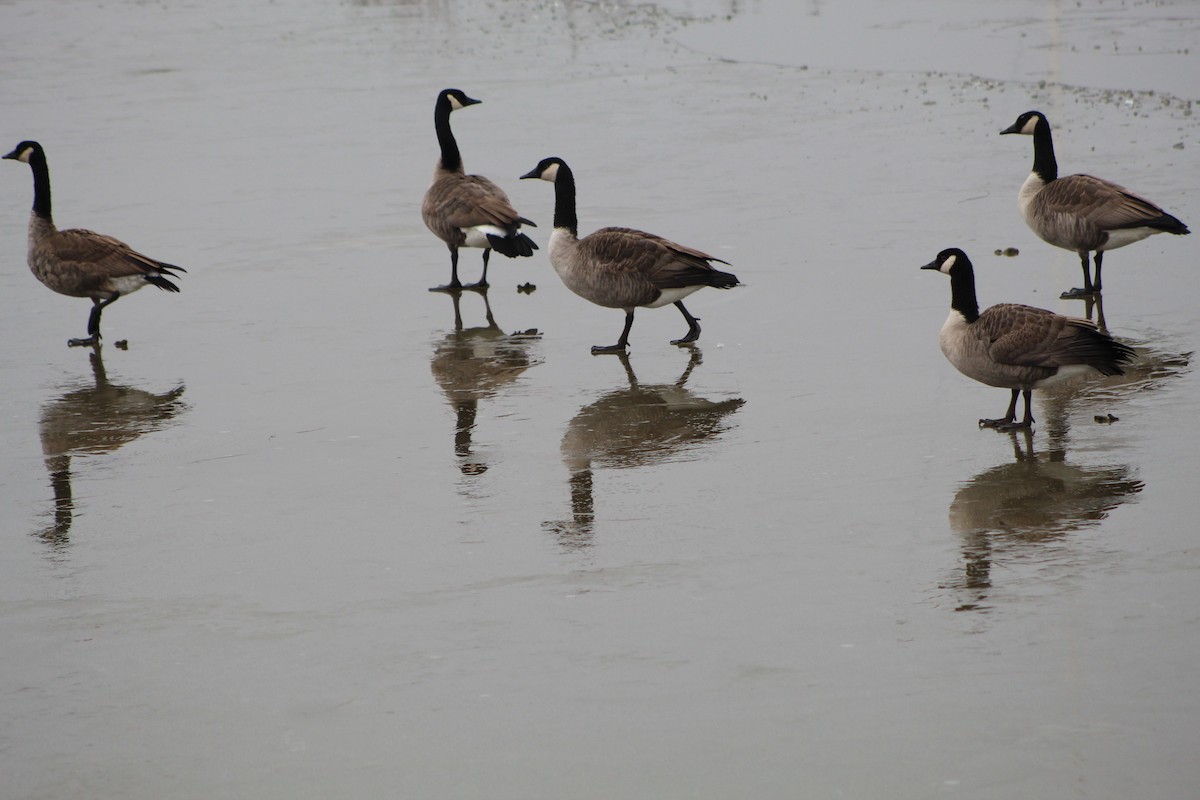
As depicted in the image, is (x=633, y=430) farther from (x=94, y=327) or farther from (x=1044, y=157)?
(x=94, y=327)

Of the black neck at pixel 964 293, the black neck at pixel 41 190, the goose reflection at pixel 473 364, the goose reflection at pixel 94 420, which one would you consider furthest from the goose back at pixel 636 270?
the black neck at pixel 41 190

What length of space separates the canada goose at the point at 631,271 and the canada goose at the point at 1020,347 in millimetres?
2273

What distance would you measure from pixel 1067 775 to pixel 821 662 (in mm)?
1153

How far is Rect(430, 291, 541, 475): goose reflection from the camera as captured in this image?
364 inches

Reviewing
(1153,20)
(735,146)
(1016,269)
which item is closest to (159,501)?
(1016,269)

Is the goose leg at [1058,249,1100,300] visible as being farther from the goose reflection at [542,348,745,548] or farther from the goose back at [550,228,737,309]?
the goose reflection at [542,348,745,548]

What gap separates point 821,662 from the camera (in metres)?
5.67

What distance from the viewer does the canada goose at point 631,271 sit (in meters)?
10.4

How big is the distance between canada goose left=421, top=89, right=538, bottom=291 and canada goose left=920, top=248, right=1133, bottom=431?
4.74 m

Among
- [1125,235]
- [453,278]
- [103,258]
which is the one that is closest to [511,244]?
[453,278]

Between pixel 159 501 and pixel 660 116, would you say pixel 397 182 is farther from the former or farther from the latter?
pixel 159 501

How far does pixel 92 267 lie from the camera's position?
11234 millimetres

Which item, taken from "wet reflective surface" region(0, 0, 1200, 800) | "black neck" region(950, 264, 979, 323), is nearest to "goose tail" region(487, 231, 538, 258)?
"wet reflective surface" region(0, 0, 1200, 800)

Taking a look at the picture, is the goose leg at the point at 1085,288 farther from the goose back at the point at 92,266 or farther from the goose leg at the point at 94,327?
the goose leg at the point at 94,327
